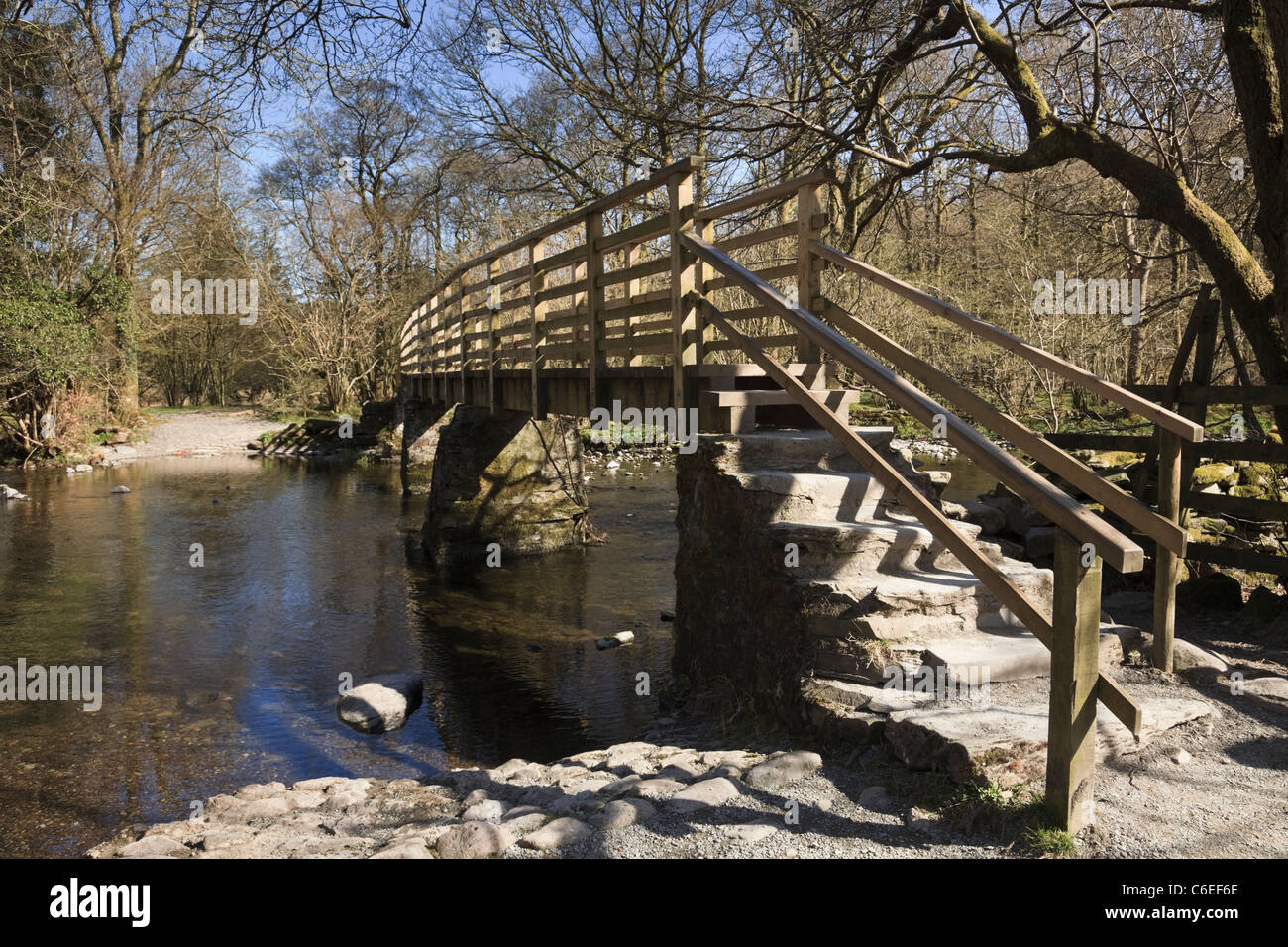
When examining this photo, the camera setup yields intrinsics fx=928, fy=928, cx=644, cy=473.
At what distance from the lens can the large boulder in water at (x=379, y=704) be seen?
6.91 metres

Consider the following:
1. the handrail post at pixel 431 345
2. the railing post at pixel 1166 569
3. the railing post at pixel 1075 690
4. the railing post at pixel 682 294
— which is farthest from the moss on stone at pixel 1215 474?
the handrail post at pixel 431 345

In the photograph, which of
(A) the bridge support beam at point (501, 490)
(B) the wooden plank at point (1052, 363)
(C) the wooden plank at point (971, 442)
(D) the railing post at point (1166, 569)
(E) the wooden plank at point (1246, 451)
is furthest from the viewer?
(A) the bridge support beam at point (501, 490)

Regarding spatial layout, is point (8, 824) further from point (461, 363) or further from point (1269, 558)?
point (461, 363)

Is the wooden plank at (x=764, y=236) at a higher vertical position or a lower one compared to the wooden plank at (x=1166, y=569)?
higher

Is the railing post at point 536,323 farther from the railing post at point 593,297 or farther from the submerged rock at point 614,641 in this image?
the submerged rock at point 614,641

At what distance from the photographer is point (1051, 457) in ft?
13.6

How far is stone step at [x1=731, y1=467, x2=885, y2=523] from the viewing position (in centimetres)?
537

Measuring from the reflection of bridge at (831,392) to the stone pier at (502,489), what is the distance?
1.68m

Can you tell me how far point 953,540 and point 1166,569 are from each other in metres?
1.73

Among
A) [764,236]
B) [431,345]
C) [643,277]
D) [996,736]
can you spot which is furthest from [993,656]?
[431,345]

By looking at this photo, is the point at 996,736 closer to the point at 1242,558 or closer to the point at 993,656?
the point at 993,656

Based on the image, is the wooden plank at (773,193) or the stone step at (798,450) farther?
the wooden plank at (773,193)

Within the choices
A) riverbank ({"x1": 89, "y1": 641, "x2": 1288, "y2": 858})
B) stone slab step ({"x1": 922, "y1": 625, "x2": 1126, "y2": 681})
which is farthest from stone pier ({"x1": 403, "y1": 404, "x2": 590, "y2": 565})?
stone slab step ({"x1": 922, "y1": 625, "x2": 1126, "y2": 681})
